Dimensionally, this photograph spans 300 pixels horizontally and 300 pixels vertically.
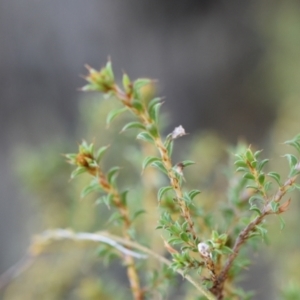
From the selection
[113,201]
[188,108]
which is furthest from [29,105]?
[113,201]

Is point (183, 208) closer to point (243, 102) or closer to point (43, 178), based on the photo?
point (43, 178)

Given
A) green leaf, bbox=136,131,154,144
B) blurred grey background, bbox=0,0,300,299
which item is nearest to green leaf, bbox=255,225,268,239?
green leaf, bbox=136,131,154,144

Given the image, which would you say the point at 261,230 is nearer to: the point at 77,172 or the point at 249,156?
the point at 249,156

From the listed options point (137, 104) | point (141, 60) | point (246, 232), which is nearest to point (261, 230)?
point (246, 232)

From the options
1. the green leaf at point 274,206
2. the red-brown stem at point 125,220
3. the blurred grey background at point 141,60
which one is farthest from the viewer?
the blurred grey background at point 141,60

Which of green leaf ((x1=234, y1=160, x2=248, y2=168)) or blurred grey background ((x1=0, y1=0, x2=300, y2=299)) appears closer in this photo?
green leaf ((x1=234, y1=160, x2=248, y2=168))

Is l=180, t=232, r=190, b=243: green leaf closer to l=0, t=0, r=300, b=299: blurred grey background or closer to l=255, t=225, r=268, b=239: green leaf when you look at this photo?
l=255, t=225, r=268, b=239: green leaf

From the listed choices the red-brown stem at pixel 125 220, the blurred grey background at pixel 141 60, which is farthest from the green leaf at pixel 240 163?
the blurred grey background at pixel 141 60

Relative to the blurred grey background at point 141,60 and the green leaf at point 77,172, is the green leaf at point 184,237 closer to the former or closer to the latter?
the green leaf at point 77,172
